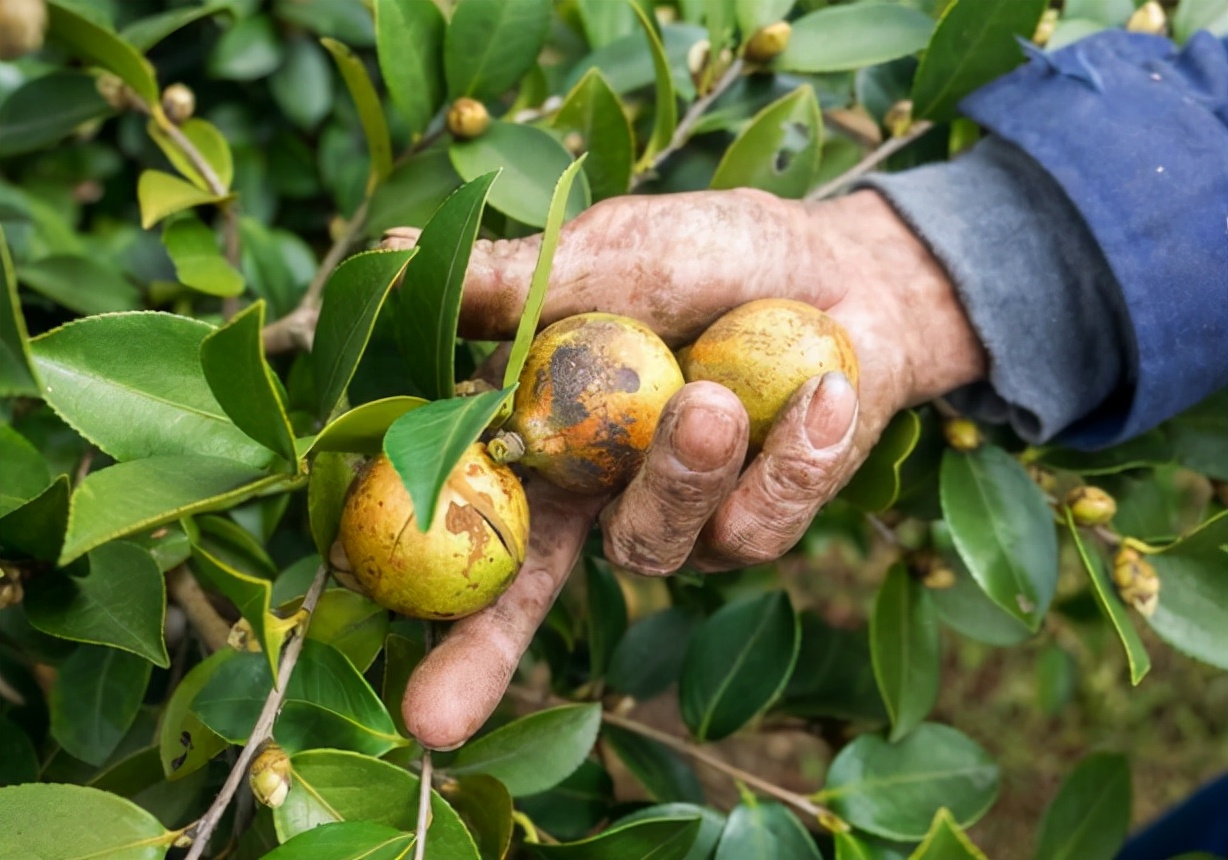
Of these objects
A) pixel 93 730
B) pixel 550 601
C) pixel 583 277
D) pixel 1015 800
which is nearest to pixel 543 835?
A: pixel 550 601

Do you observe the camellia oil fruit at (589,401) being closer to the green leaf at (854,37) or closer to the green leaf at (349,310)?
the green leaf at (349,310)

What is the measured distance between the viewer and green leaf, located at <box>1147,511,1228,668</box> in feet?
2.84

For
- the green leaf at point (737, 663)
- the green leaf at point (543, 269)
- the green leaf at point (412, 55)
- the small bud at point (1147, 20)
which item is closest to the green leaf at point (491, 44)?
the green leaf at point (412, 55)

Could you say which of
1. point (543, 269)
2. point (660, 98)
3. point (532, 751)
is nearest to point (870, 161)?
point (660, 98)

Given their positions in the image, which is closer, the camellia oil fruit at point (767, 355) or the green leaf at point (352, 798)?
the green leaf at point (352, 798)

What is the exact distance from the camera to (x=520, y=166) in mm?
905

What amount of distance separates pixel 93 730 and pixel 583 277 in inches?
21.3

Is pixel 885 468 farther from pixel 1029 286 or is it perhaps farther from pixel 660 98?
pixel 660 98

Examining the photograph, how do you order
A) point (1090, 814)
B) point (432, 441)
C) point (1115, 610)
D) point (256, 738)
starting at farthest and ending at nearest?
point (1090, 814) < point (1115, 610) < point (256, 738) < point (432, 441)

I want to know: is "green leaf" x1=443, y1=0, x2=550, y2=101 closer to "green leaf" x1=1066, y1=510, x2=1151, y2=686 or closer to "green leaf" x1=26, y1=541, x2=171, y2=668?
"green leaf" x1=26, y1=541, x2=171, y2=668

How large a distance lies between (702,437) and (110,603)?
0.43 m

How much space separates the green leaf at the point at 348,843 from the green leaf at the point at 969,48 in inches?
33.1

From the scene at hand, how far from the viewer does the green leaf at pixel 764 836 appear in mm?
895

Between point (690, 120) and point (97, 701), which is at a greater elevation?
point (690, 120)
